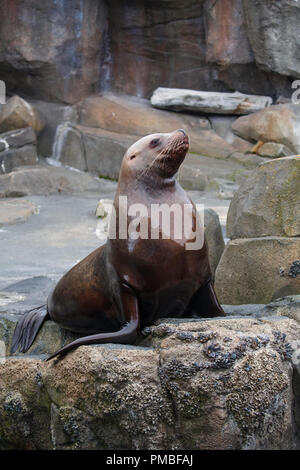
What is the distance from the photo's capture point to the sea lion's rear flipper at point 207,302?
308 cm

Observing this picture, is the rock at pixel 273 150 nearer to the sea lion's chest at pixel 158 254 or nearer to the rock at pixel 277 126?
the rock at pixel 277 126

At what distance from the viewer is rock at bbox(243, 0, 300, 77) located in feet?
33.3

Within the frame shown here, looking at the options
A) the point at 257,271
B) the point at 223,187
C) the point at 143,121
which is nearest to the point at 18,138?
the point at 143,121

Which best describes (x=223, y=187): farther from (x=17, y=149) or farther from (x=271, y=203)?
(x=271, y=203)

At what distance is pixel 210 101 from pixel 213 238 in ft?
22.2

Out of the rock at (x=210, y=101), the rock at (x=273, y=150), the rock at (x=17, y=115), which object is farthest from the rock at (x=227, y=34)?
the rock at (x=17, y=115)

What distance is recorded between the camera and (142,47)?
12.0m

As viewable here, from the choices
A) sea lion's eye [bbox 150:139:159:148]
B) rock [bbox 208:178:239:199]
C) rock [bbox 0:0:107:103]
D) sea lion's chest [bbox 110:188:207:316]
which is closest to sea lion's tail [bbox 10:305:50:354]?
sea lion's chest [bbox 110:188:207:316]

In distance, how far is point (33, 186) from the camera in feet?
33.0

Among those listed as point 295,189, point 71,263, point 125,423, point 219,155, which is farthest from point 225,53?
point 125,423

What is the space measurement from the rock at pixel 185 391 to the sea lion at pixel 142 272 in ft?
0.77

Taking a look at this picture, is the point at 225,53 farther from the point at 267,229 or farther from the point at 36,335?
the point at 36,335

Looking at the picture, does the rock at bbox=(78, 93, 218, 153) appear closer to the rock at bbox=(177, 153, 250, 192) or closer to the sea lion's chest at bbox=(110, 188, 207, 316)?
the rock at bbox=(177, 153, 250, 192)
